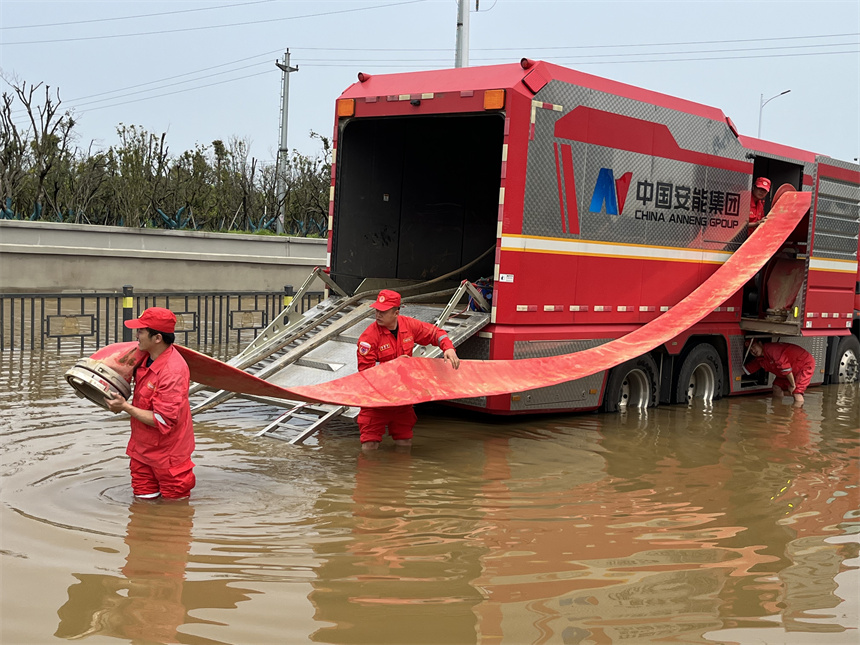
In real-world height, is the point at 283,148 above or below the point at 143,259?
above

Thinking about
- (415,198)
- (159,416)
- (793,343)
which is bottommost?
(159,416)

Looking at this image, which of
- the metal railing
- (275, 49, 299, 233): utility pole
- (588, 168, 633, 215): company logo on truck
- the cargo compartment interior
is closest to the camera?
(588, 168, 633, 215): company logo on truck

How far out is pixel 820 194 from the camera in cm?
1239

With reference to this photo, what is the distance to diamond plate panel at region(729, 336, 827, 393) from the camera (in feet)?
41.0

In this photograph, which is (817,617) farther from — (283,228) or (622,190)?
(283,228)

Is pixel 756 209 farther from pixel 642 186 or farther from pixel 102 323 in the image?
pixel 102 323

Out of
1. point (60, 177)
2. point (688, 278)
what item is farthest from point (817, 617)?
point (60, 177)

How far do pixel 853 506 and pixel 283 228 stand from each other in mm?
31066

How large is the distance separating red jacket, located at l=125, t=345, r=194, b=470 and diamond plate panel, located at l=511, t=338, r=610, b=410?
4102 millimetres

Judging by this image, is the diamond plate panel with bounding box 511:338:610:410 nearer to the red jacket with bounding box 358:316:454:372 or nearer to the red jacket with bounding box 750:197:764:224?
the red jacket with bounding box 358:316:454:372

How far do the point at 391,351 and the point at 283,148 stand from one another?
2910 centimetres

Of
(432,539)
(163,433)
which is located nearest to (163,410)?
(163,433)

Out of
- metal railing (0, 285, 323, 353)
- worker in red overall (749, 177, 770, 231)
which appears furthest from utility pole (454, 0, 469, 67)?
worker in red overall (749, 177, 770, 231)

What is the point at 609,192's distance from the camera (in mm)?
10250
